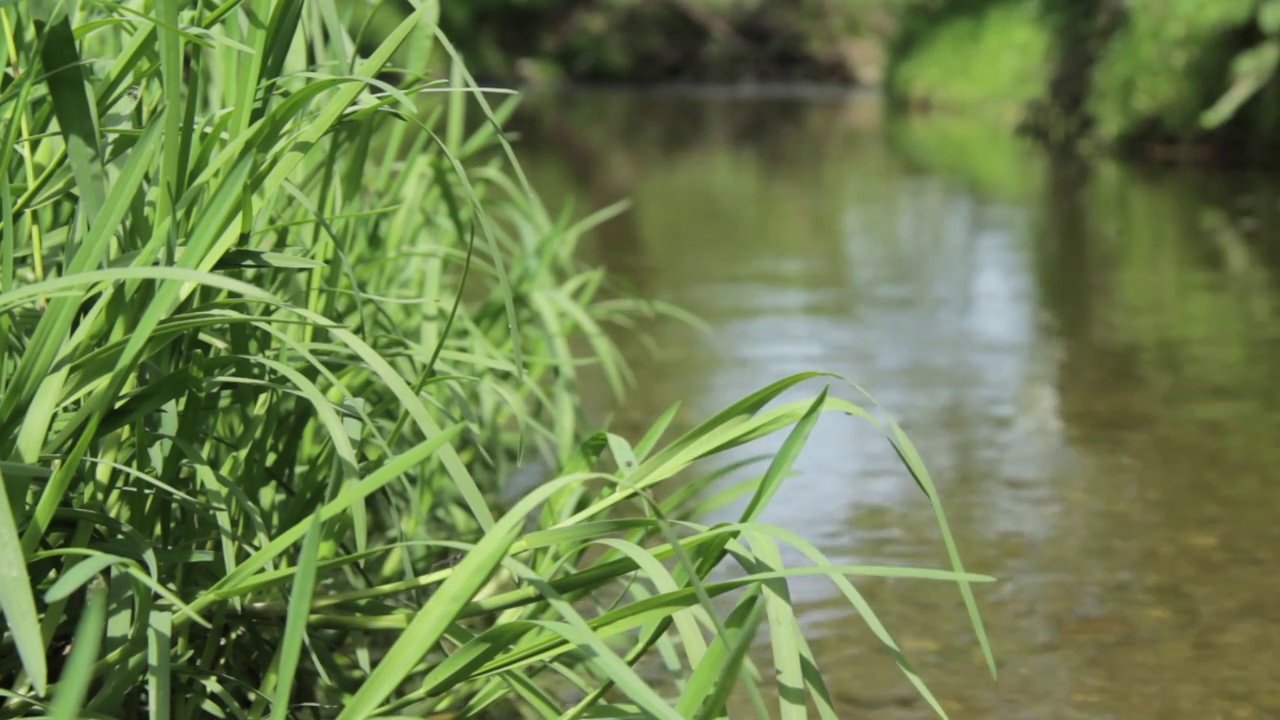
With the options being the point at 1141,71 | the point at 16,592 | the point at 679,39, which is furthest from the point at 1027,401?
the point at 679,39

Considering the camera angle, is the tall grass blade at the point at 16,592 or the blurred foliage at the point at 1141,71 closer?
the tall grass blade at the point at 16,592

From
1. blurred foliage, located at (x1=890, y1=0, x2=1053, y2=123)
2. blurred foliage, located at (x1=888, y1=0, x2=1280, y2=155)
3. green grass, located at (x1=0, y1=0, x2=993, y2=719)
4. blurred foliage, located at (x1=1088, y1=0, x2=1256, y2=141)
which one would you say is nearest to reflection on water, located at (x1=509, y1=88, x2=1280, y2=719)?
green grass, located at (x1=0, y1=0, x2=993, y2=719)

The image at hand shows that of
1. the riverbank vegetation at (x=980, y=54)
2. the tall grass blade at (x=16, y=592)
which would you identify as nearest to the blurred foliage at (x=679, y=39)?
the riverbank vegetation at (x=980, y=54)

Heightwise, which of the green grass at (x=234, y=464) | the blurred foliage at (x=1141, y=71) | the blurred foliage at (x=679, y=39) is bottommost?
the blurred foliage at (x=679, y=39)

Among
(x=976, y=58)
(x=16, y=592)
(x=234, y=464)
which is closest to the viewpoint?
(x=16, y=592)

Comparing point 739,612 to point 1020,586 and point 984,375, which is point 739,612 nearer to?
point 1020,586

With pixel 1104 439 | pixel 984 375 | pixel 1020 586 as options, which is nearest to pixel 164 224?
pixel 1020 586

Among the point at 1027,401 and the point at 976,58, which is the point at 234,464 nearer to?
the point at 1027,401

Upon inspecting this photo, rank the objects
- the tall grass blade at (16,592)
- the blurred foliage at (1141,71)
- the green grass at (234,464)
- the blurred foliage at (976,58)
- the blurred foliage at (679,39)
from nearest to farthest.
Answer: the tall grass blade at (16,592)
the green grass at (234,464)
the blurred foliage at (1141,71)
the blurred foliage at (976,58)
the blurred foliage at (679,39)

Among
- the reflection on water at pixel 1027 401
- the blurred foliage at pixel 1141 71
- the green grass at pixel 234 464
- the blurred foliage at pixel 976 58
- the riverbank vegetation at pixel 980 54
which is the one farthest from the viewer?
the blurred foliage at pixel 976 58

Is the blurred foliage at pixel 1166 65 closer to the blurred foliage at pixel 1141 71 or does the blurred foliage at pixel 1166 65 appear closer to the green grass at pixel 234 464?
the blurred foliage at pixel 1141 71

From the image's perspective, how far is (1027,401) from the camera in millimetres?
4828

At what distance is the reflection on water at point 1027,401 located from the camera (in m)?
2.71

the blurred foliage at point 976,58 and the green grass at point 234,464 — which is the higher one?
the green grass at point 234,464
